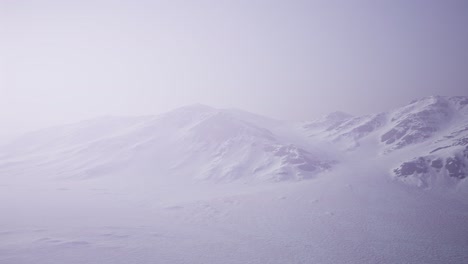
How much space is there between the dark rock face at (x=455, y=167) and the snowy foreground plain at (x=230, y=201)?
189 cm

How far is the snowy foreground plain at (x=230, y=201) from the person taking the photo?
56875mm

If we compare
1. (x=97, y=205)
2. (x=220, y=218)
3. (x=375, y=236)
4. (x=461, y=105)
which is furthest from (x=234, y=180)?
(x=461, y=105)

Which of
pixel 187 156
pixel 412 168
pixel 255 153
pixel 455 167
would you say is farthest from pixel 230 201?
pixel 455 167

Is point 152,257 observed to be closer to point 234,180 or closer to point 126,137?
point 234,180

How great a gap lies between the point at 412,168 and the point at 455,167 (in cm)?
1389

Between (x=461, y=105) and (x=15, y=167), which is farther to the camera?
(x=461, y=105)

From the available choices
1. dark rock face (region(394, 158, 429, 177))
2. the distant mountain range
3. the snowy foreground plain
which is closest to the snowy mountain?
the distant mountain range

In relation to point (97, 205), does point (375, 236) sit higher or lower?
lower

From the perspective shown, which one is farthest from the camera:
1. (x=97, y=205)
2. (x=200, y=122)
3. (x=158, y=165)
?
(x=200, y=122)

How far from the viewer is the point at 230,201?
9512cm

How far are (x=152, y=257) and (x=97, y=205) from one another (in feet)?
161

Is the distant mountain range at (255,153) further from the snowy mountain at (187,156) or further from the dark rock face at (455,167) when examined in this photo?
the snowy mountain at (187,156)

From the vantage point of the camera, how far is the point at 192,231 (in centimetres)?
6944

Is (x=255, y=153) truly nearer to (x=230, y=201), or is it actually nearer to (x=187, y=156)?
(x=187, y=156)
